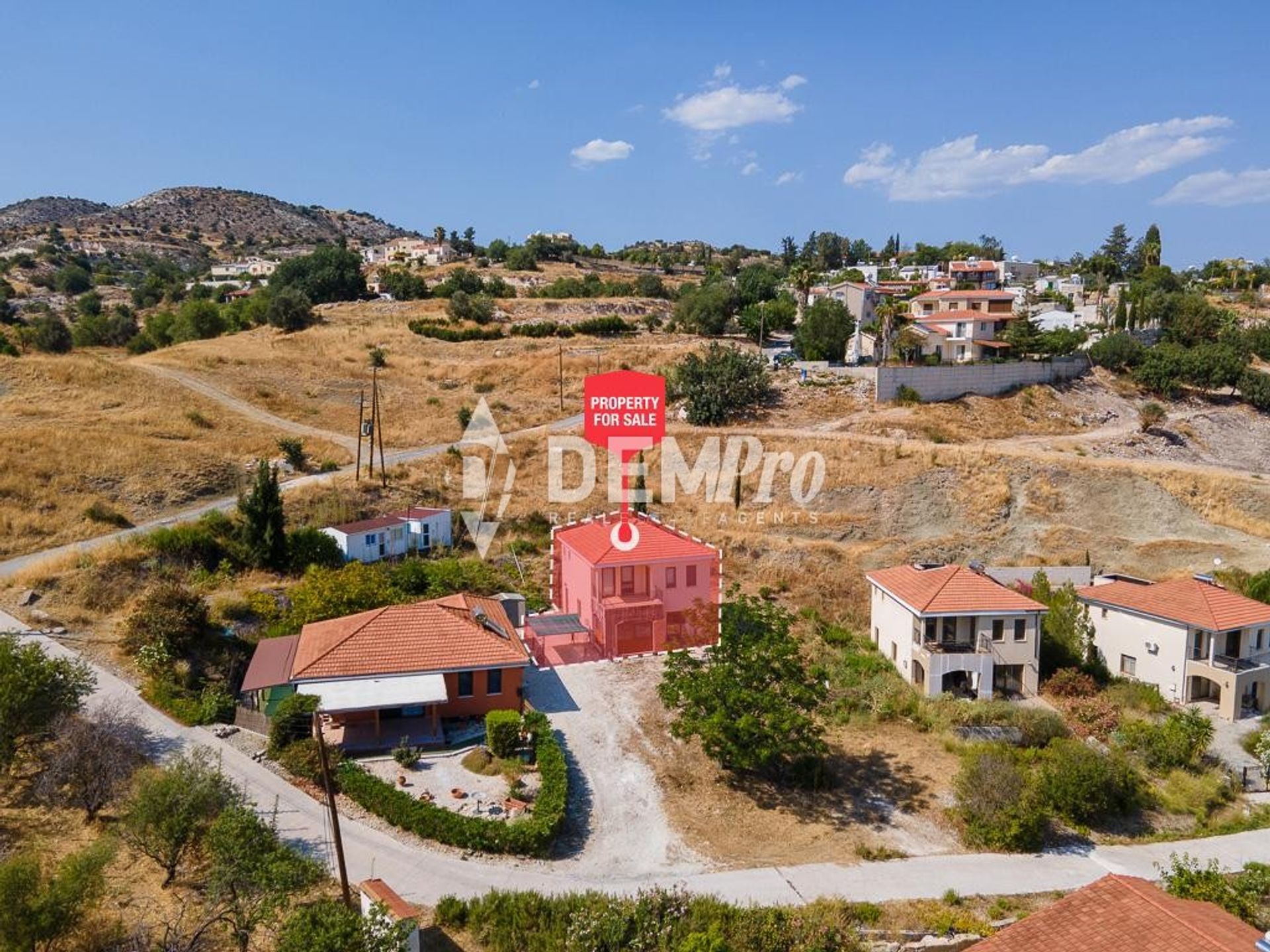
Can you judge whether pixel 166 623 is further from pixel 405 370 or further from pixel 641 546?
pixel 405 370

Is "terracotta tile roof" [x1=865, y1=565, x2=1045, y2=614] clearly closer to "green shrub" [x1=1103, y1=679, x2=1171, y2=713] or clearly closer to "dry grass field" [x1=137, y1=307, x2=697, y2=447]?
"green shrub" [x1=1103, y1=679, x2=1171, y2=713]

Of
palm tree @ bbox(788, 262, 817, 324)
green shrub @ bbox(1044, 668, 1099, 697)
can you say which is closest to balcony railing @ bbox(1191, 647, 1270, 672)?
green shrub @ bbox(1044, 668, 1099, 697)

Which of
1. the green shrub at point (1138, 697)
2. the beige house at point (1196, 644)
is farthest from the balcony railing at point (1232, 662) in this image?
the green shrub at point (1138, 697)

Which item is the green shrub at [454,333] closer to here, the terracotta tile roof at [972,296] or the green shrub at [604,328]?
the green shrub at [604,328]

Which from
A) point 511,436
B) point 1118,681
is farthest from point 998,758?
point 511,436

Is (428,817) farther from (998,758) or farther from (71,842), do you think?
(998,758)
